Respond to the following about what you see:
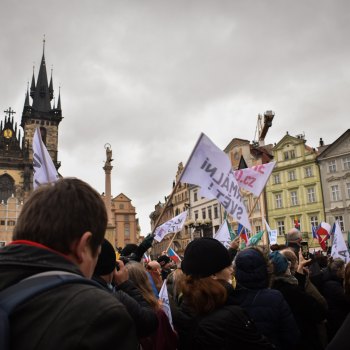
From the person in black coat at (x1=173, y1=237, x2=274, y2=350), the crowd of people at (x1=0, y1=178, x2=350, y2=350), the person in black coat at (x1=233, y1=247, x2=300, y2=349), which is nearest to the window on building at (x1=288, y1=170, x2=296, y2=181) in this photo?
the crowd of people at (x1=0, y1=178, x2=350, y2=350)

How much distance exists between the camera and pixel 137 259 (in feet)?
A: 12.5

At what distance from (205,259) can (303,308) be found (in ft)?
4.27

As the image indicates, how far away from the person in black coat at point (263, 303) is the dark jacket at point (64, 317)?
1916 mm

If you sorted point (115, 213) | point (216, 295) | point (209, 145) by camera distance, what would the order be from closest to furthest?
point (216, 295), point (209, 145), point (115, 213)

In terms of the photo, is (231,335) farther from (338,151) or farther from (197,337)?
(338,151)

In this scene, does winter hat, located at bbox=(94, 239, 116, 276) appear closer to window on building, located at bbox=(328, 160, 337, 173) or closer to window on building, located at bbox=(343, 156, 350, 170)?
window on building, located at bbox=(343, 156, 350, 170)

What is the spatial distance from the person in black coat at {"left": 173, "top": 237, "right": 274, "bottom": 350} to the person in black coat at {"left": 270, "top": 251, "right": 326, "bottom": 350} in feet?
2.73

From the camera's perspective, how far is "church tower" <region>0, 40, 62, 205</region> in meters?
59.9

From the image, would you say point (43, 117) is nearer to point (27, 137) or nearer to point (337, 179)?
point (27, 137)

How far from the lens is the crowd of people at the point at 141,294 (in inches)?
43.4

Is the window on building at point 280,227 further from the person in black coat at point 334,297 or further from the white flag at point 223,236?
the person in black coat at point 334,297

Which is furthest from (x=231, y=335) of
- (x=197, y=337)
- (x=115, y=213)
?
(x=115, y=213)

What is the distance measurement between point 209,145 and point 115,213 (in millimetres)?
70218


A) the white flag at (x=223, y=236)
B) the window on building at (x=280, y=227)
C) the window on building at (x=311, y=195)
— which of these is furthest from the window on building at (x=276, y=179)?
the white flag at (x=223, y=236)
